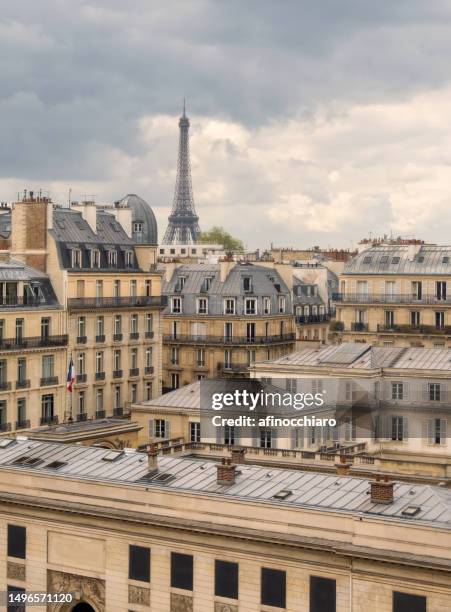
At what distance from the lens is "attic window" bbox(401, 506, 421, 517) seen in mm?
41188

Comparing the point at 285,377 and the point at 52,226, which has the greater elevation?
the point at 52,226

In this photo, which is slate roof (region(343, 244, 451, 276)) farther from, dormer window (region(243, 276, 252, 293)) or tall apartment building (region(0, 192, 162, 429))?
tall apartment building (region(0, 192, 162, 429))

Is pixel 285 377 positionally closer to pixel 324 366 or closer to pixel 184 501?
pixel 324 366

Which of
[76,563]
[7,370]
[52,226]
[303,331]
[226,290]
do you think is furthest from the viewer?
[303,331]

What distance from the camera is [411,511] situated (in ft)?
136

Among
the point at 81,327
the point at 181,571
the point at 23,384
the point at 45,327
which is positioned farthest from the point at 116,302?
the point at 181,571

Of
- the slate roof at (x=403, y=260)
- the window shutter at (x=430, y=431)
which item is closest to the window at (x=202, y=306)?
the slate roof at (x=403, y=260)

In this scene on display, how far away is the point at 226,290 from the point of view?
334ft

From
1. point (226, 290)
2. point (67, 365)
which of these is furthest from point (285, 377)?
point (226, 290)

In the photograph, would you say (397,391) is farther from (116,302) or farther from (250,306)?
(250,306)

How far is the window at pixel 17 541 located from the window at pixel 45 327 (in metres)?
33.9

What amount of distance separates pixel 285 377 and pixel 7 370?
1600cm

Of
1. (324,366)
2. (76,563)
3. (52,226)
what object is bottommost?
(76,563)

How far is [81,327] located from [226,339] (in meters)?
16.6
